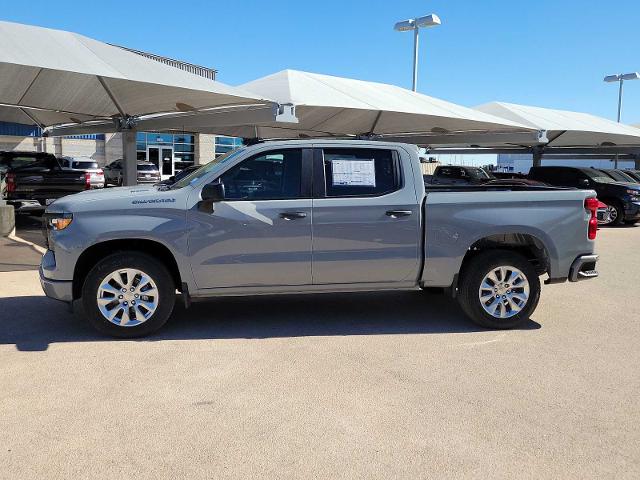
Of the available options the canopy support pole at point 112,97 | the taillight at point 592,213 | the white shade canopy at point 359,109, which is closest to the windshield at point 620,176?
the white shade canopy at point 359,109

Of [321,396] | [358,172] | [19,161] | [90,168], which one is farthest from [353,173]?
[90,168]

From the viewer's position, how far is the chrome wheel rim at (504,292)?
559 cm

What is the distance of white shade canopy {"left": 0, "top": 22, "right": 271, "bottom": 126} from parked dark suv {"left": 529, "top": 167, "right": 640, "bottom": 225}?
11.7 m

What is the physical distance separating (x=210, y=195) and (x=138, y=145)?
33.8 metres

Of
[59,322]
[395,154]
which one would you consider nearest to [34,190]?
[59,322]

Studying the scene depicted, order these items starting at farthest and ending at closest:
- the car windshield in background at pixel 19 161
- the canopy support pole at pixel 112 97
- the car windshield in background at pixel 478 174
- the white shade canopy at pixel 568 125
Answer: the car windshield in background at pixel 478 174, the white shade canopy at pixel 568 125, the car windshield in background at pixel 19 161, the canopy support pole at pixel 112 97

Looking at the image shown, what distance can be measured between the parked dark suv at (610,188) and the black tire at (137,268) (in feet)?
50.4

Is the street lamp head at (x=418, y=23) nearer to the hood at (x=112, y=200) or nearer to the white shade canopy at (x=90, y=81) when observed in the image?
the white shade canopy at (x=90, y=81)

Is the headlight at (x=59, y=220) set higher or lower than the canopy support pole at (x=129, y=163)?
lower

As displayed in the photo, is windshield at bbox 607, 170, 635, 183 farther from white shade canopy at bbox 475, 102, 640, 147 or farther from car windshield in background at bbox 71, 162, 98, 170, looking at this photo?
car windshield in background at bbox 71, 162, 98, 170

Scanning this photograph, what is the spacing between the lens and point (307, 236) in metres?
5.27

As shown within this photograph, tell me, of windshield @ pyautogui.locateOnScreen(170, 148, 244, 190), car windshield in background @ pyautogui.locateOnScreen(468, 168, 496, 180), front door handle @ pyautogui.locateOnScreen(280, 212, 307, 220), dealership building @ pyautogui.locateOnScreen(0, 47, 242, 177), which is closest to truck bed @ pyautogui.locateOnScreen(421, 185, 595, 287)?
front door handle @ pyautogui.locateOnScreen(280, 212, 307, 220)

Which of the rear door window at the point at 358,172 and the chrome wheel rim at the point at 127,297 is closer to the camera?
the chrome wheel rim at the point at 127,297

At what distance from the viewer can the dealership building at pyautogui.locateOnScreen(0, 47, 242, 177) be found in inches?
1367
